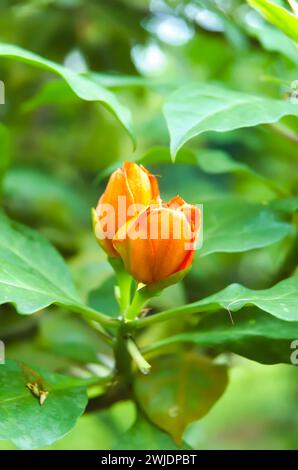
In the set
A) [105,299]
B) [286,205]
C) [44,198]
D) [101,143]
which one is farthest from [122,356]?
[101,143]

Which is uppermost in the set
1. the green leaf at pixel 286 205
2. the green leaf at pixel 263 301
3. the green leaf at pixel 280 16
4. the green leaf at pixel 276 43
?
the green leaf at pixel 280 16

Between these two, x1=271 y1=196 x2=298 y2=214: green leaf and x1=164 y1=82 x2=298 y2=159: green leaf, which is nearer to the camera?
x1=164 y1=82 x2=298 y2=159: green leaf

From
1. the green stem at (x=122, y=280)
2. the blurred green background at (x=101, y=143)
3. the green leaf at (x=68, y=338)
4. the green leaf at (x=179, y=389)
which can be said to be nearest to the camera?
the green stem at (x=122, y=280)

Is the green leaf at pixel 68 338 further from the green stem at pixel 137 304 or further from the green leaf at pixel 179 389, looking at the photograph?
the green stem at pixel 137 304

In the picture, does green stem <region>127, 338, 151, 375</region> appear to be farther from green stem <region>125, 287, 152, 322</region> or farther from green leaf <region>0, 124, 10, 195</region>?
green leaf <region>0, 124, 10, 195</region>

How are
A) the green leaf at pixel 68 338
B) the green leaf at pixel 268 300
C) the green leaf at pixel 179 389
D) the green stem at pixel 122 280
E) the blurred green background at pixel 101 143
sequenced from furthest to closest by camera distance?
1. the blurred green background at pixel 101 143
2. the green leaf at pixel 68 338
3. the green leaf at pixel 179 389
4. the green stem at pixel 122 280
5. the green leaf at pixel 268 300

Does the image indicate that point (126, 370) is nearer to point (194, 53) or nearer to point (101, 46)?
point (101, 46)

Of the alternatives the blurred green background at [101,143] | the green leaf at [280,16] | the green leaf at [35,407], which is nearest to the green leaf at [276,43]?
the blurred green background at [101,143]

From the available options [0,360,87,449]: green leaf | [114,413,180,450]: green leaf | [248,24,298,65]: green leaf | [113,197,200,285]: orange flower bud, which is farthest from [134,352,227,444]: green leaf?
[248,24,298,65]: green leaf
